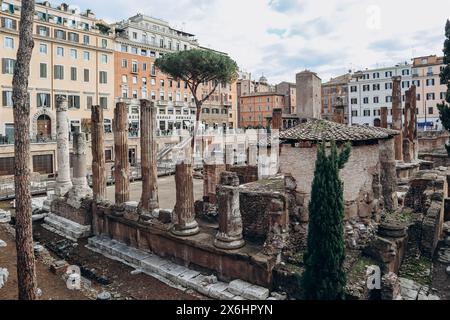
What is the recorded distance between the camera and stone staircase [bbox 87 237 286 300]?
7.79 meters

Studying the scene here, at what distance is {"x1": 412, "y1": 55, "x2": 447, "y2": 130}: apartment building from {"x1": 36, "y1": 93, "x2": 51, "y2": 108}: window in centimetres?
4346

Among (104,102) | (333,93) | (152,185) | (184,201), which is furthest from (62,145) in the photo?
(333,93)

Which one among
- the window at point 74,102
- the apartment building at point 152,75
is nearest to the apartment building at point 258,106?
the apartment building at point 152,75

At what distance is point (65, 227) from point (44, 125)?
813 inches

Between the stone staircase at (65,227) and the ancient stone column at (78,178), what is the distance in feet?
2.53

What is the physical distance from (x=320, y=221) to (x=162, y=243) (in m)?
5.38

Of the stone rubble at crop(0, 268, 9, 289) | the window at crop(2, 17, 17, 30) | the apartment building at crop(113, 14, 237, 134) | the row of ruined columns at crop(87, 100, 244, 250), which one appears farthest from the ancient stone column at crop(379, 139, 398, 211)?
the window at crop(2, 17, 17, 30)

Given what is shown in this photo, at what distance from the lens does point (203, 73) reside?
3334cm

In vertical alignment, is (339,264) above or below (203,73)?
below

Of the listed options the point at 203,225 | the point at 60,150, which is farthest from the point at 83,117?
the point at 203,225

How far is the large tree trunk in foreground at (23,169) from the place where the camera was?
6.68 meters

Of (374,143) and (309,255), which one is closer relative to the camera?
(309,255)

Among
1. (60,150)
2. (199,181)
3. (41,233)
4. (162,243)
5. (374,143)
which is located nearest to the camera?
(374,143)
